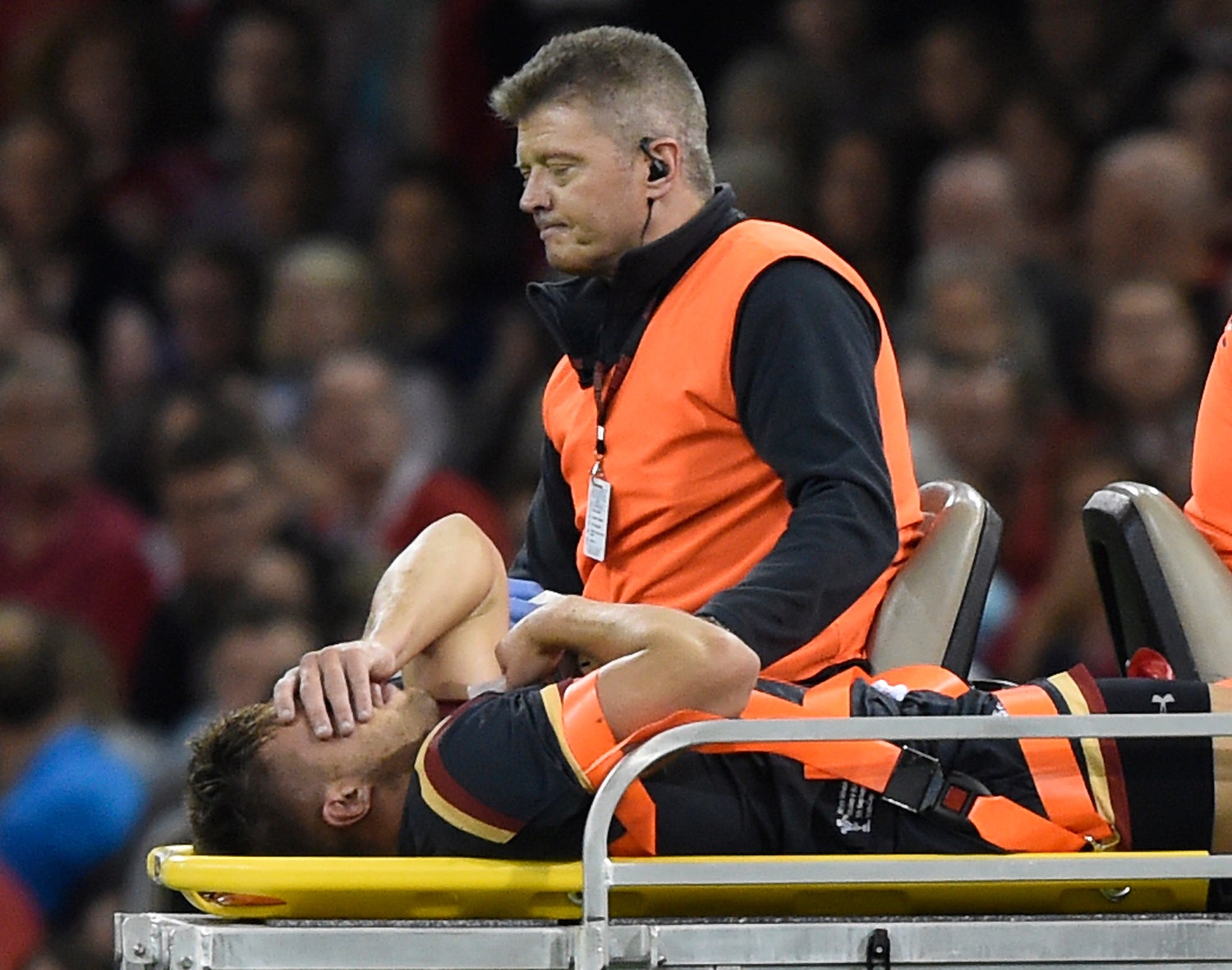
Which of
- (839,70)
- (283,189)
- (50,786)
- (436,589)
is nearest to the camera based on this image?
(436,589)

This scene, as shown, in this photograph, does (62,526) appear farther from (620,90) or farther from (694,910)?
(694,910)

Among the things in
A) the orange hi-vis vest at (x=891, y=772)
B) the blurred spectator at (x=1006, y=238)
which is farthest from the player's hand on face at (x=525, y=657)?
A: the blurred spectator at (x=1006, y=238)

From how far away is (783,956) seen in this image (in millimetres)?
3225

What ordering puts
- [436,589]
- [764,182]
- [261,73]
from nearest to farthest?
[436,589], [764,182], [261,73]

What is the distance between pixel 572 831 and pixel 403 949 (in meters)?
0.31

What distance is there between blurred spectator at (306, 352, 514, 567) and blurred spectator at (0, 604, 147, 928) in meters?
1.13

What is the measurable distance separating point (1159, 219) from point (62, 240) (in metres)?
4.12

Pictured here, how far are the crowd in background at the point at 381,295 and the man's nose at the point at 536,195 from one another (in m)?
2.51

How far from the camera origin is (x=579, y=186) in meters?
3.94

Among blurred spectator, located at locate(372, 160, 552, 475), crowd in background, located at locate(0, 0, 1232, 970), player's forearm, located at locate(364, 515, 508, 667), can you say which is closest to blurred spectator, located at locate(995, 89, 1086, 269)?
crowd in background, located at locate(0, 0, 1232, 970)

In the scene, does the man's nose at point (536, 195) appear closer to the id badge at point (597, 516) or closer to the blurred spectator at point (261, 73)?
the id badge at point (597, 516)

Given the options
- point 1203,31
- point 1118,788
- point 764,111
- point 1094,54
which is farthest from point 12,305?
point 1118,788

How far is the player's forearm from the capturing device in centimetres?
379

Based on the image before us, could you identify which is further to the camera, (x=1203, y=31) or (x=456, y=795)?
(x=1203, y=31)
